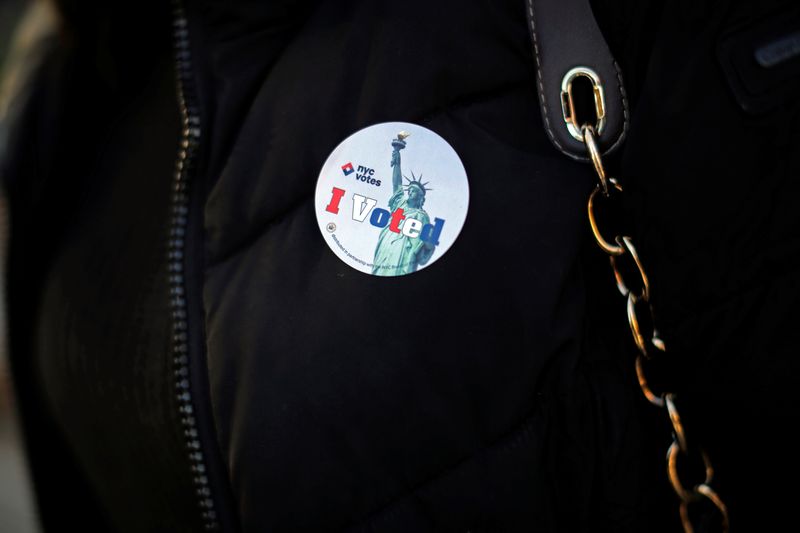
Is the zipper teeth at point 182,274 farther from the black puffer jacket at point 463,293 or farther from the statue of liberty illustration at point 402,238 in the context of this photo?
the statue of liberty illustration at point 402,238


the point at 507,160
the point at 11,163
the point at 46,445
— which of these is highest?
the point at 507,160

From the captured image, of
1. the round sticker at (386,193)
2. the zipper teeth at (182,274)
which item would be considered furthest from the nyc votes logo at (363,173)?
the zipper teeth at (182,274)

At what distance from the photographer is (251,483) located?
543 mm

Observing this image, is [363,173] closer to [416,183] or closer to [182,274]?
[416,183]

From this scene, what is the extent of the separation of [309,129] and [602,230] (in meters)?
0.28

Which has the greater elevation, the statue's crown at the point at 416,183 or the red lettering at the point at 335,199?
the statue's crown at the point at 416,183

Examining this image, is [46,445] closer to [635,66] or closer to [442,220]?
[442,220]

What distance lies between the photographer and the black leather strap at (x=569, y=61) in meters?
0.51

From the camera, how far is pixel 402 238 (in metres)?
0.54

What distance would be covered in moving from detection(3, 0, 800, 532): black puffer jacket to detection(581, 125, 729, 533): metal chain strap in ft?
0.05

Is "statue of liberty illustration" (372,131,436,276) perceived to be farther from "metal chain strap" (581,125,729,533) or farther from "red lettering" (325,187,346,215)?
"metal chain strap" (581,125,729,533)

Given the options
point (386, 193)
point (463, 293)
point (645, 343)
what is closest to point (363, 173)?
point (386, 193)

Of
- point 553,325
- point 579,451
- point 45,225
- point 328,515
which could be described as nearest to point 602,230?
point 553,325

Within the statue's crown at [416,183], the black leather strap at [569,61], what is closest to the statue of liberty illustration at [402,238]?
the statue's crown at [416,183]
